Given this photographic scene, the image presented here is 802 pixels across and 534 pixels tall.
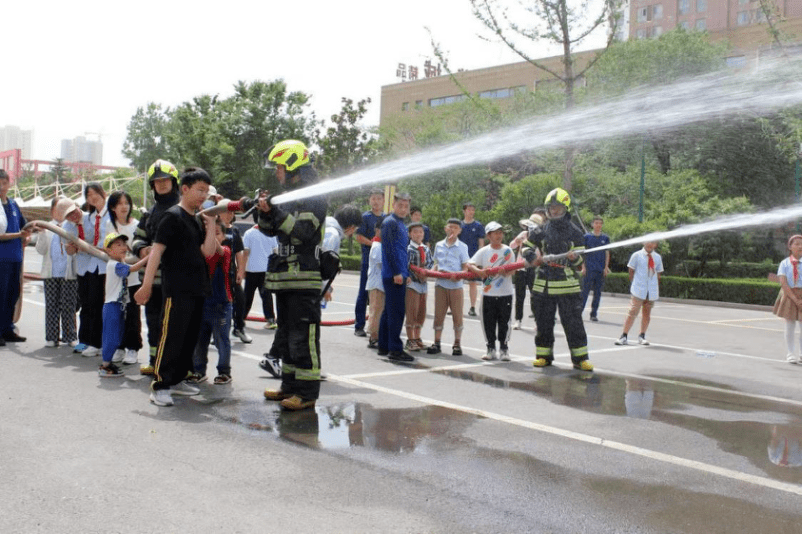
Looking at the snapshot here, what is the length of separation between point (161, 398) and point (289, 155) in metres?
2.25

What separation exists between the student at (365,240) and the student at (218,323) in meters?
3.58

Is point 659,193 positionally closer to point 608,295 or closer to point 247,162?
point 608,295

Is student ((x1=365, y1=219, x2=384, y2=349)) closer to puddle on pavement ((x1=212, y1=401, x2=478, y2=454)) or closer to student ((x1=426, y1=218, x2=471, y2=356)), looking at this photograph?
student ((x1=426, y1=218, x2=471, y2=356))

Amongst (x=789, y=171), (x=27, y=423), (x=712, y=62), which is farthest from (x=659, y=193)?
(x=27, y=423)

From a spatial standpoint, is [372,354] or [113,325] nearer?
[113,325]

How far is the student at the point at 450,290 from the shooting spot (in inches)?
382

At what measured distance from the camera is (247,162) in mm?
43875

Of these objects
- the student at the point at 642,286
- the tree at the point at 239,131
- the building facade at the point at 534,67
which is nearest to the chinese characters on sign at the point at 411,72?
the building facade at the point at 534,67

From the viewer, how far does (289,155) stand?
6.42 metres

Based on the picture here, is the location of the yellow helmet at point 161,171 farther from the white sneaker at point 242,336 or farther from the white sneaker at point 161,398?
the white sneaker at point 242,336

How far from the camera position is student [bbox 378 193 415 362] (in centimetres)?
886

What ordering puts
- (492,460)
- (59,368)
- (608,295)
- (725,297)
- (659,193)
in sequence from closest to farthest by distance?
(492,460) < (59,368) < (725,297) < (608,295) < (659,193)

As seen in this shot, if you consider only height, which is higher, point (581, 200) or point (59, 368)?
point (581, 200)

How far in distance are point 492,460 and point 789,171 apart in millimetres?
39158
